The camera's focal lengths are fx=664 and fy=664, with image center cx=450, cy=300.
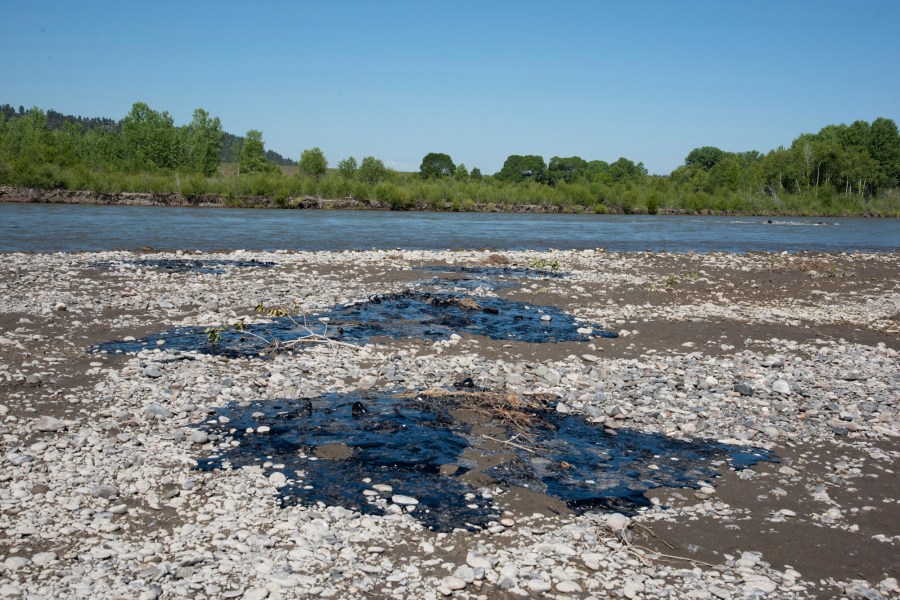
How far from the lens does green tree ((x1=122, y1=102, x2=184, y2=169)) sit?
108438mm

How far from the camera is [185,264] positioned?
79.5 feet

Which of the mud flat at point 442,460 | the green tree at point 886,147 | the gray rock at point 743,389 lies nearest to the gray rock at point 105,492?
the mud flat at point 442,460

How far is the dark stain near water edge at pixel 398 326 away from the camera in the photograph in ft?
41.0

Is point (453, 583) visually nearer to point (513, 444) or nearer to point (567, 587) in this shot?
point (567, 587)

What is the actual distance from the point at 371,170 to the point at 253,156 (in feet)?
89.9

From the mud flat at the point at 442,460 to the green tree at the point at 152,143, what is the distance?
101489 mm

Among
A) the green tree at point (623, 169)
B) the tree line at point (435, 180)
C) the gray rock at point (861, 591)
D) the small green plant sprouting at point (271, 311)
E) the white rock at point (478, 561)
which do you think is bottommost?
the gray rock at point (861, 591)

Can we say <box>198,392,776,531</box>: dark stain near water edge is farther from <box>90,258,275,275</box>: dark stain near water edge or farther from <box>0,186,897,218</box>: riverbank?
<box>0,186,897,218</box>: riverbank

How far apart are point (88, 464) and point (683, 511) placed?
6233mm

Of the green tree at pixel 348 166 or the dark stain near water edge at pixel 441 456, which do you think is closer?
the dark stain near water edge at pixel 441 456

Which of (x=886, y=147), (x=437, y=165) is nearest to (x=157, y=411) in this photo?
(x=886, y=147)

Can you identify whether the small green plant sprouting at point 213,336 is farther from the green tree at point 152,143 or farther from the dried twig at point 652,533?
the green tree at point 152,143

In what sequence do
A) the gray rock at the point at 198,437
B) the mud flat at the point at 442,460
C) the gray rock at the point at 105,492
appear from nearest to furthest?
the mud flat at the point at 442,460
the gray rock at the point at 105,492
the gray rock at the point at 198,437

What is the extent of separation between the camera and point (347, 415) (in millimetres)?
9156
